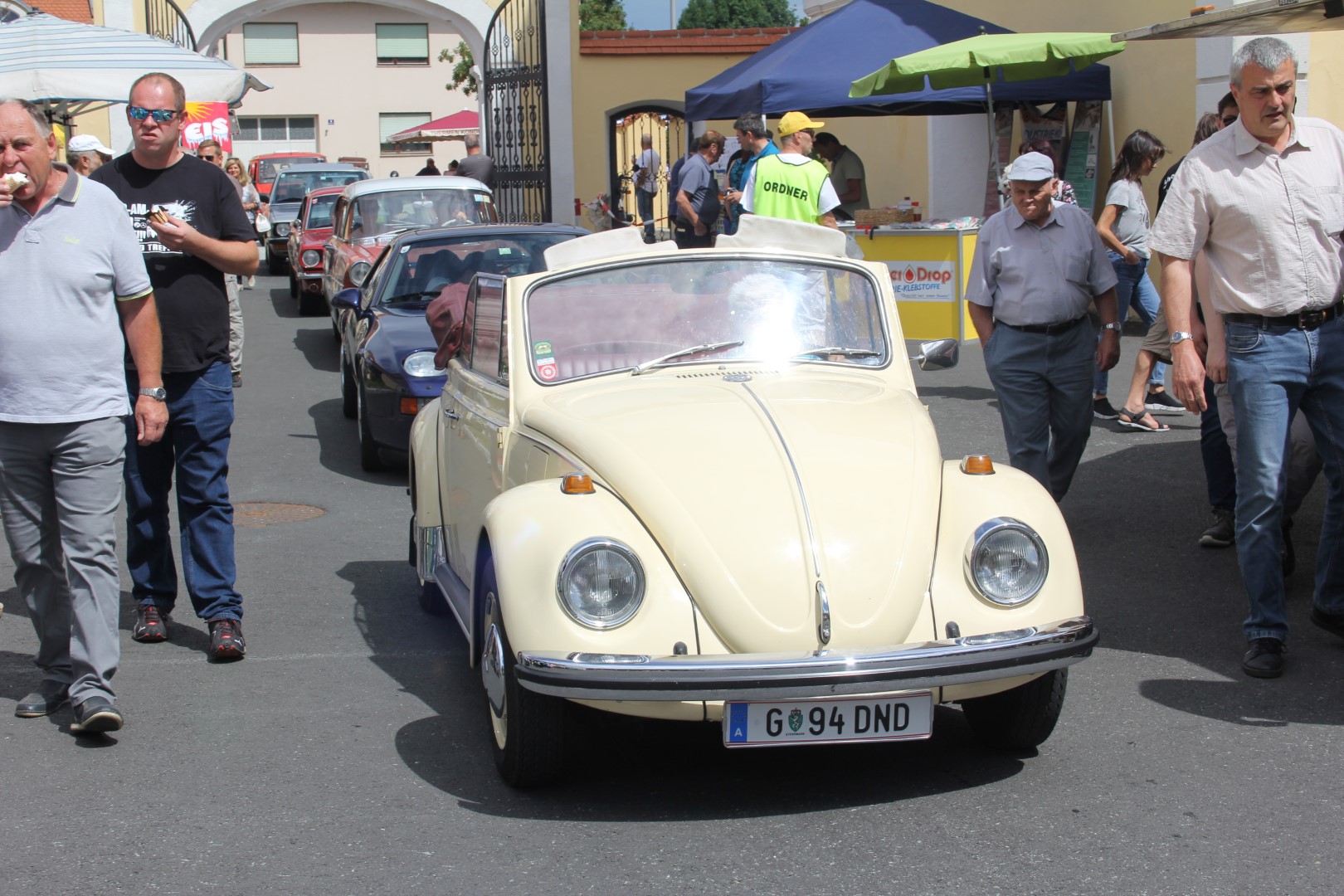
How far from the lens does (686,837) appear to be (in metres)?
3.93

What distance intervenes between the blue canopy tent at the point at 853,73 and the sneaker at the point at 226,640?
9.45 metres

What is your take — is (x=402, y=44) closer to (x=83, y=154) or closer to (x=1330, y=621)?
(x=83, y=154)

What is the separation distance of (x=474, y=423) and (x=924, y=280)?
8916 mm

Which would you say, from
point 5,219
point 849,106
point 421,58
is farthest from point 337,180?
point 421,58

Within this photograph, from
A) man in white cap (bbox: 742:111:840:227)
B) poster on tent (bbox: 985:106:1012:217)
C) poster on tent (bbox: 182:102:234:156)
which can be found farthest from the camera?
poster on tent (bbox: 182:102:234:156)

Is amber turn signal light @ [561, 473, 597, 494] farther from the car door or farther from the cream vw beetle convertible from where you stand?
the car door

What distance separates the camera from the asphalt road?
12.2 feet

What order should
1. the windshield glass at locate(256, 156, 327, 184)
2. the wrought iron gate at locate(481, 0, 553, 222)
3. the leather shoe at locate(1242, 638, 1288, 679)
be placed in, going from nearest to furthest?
1. the leather shoe at locate(1242, 638, 1288, 679)
2. the wrought iron gate at locate(481, 0, 553, 222)
3. the windshield glass at locate(256, 156, 327, 184)

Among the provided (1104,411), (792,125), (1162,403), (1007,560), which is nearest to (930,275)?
(792,125)

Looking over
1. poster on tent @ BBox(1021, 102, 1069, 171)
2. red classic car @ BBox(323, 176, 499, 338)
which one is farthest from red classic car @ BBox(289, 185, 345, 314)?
poster on tent @ BBox(1021, 102, 1069, 171)

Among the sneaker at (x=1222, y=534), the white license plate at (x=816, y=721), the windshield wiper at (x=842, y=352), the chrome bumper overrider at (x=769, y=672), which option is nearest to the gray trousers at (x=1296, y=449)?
the sneaker at (x=1222, y=534)

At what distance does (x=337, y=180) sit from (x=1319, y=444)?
2628 cm

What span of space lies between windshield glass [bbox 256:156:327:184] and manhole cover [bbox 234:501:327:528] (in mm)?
31251

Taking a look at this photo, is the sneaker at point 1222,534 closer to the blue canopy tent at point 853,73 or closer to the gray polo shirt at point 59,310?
the gray polo shirt at point 59,310
